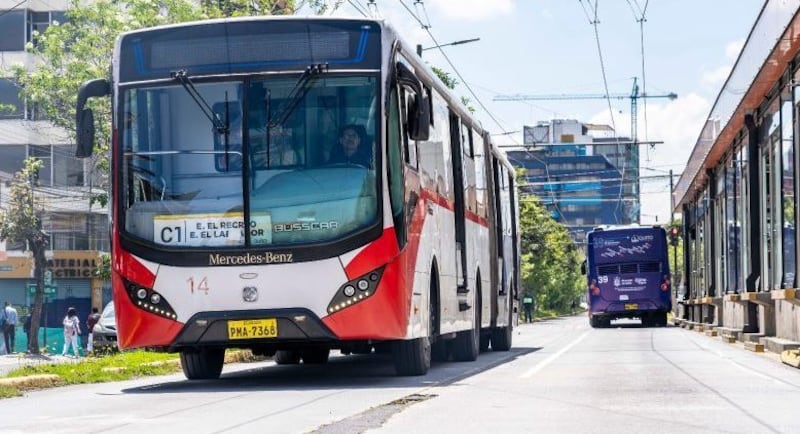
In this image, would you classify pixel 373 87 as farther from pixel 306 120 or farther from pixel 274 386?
pixel 274 386

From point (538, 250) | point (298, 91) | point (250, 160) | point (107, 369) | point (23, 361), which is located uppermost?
point (298, 91)

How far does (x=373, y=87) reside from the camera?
15695mm

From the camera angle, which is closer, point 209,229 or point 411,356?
point 209,229

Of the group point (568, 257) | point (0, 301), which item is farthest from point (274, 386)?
point (568, 257)

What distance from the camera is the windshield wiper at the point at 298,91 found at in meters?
15.7

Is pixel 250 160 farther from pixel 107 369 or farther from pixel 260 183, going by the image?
pixel 107 369

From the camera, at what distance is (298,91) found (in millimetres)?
15742

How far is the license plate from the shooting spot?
15.4m

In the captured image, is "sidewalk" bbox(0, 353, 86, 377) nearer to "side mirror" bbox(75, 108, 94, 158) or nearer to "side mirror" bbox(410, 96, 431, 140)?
"side mirror" bbox(75, 108, 94, 158)

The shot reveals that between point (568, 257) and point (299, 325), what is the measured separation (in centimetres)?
11058

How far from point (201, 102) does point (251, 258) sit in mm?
1753

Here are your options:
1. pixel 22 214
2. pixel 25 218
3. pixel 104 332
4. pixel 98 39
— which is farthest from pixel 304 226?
pixel 22 214

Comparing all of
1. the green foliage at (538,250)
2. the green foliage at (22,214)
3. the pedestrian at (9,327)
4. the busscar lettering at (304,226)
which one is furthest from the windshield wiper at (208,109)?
the green foliage at (538,250)

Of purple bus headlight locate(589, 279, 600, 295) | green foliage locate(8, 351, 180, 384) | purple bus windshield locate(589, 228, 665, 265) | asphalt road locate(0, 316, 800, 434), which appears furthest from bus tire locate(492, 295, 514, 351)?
purple bus headlight locate(589, 279, 600, 295)
